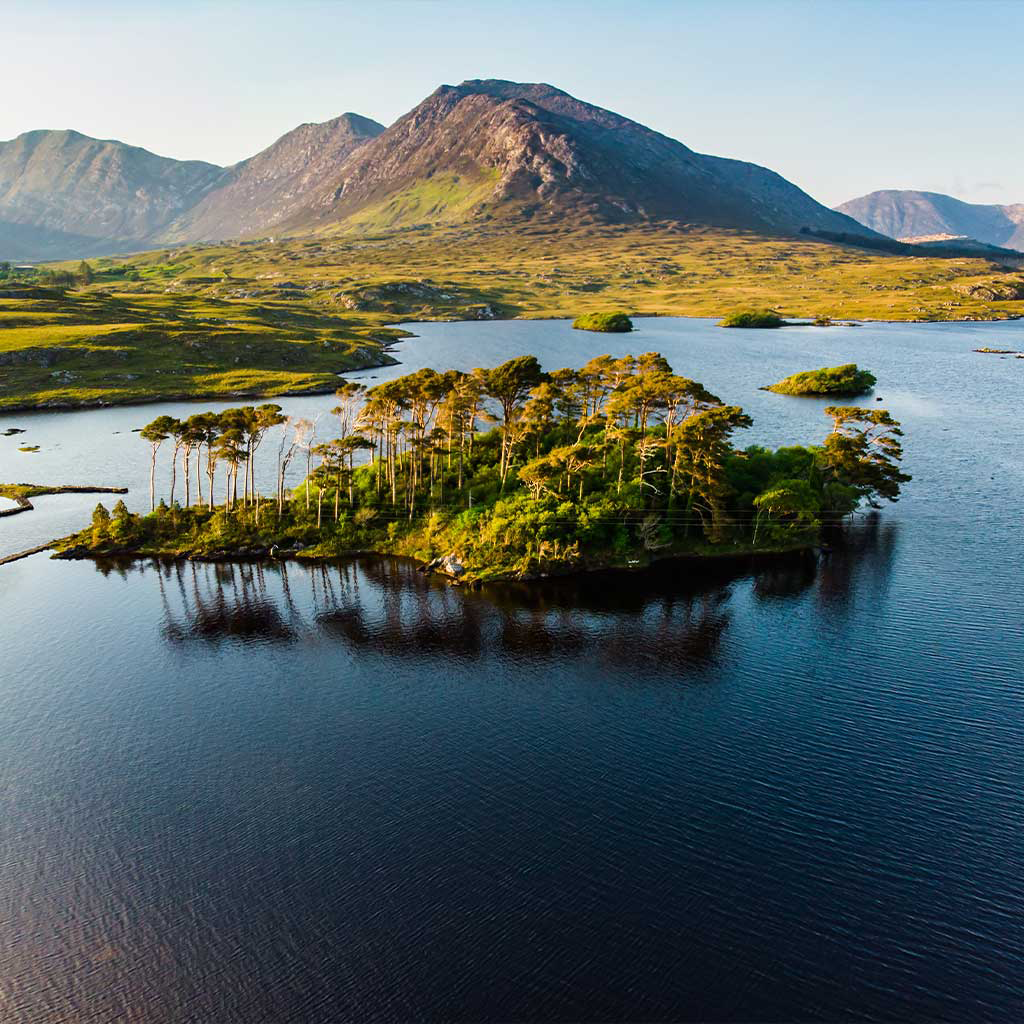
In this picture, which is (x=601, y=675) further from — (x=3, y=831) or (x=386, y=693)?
(x=3, y=831)

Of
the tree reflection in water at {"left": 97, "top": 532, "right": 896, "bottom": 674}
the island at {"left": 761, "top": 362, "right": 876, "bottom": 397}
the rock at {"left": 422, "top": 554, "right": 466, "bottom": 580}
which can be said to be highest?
the island at {"left": 761, "top": 362, "right": 876, "bottom": 397}

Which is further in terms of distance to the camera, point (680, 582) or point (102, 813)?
point (680, 582)

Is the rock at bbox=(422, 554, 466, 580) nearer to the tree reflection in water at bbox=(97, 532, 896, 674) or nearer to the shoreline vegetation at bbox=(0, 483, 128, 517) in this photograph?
the tree reflection in water at bbox=(97, 532, 896, 674)

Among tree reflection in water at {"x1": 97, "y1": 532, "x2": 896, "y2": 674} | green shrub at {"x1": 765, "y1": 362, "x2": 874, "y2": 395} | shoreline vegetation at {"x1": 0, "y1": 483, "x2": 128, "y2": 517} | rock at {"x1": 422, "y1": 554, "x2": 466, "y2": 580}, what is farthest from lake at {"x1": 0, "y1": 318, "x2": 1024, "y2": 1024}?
green shrub at {"x1": 765, "y1": 362, "x2": 874, "y2": 395}

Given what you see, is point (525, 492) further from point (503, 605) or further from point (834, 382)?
point (834, 382)

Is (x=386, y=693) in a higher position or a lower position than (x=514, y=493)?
lower

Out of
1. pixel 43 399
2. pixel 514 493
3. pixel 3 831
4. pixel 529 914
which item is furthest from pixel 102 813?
pixel 43 399

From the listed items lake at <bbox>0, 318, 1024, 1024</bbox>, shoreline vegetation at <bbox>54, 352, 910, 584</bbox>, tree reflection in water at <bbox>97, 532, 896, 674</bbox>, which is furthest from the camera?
shoreline vegetation at <bbox>54, 352, 910, 584</bbox>

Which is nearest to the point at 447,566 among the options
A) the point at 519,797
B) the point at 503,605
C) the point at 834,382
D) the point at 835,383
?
the point at 503,605
